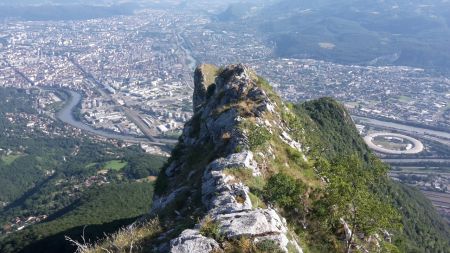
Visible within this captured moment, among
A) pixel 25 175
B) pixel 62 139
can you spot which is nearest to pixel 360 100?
pixel 62 139

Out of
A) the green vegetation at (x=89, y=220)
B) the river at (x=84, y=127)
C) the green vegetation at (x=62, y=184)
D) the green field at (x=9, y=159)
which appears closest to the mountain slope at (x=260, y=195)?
the green vegetation at (x=89, y=220)

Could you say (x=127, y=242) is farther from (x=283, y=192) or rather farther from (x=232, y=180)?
(x=283, y=192)

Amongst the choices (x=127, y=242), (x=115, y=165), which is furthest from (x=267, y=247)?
(x=115, y=165)

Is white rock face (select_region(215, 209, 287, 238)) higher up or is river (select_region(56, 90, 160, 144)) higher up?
white rock face (select_region(215, 209, 287, 238))

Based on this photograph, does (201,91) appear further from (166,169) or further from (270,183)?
(270,183)

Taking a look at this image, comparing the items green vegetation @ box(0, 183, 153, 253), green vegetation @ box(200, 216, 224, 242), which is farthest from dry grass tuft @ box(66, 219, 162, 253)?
green vegetation @ box(0, 183, 153, 253)

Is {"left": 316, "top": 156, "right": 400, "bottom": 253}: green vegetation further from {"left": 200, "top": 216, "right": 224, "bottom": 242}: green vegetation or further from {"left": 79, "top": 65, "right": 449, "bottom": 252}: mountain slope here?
{"left": 200, "top": 216, "right": 224, "bottom": 242}: green vegetation

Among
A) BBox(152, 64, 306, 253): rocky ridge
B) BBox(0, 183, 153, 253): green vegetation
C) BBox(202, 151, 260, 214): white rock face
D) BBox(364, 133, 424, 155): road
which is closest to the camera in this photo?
BBox(152, 64, 306, 253): rocky ridge
